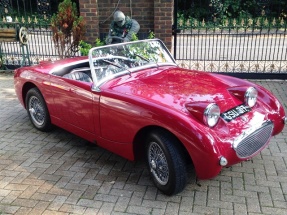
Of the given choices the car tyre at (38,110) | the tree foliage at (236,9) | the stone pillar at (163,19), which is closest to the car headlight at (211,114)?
the car tyre at (38,110)

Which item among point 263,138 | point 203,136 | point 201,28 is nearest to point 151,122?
point 203,136

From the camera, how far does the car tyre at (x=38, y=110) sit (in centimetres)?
463

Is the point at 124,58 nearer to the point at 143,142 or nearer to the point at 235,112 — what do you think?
the point at 143,142

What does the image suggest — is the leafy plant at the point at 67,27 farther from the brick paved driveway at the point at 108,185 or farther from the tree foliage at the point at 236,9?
the brick paved driveway at the point at 108,185

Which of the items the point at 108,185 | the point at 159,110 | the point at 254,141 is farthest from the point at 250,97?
the point at 108,185

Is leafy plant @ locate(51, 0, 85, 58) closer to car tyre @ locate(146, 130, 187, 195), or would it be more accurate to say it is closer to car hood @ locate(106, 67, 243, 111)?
car hood @ locate(106, 67, 243, 111)

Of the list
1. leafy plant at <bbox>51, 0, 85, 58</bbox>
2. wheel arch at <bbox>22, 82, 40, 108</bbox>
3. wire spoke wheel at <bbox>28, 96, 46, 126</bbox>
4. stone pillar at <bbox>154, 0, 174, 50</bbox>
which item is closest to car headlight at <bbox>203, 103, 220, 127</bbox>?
wire spoke wheel at <bbox>28, 96, 46, 126</bbox>

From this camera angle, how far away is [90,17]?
7957 millimetres

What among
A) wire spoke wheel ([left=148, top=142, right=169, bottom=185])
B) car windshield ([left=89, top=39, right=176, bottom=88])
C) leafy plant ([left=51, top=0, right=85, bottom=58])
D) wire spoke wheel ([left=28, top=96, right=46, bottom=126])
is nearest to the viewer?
wire spoke wheel ([left=148, top=142, right=169, bottom=185])

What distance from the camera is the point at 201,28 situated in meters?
8.12

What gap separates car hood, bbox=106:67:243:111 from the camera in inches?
127

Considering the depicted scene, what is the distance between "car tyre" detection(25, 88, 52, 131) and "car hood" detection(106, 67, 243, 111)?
1.50 metres

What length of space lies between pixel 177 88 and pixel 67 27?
16.2 ft

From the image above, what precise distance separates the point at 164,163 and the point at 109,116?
2.68 feet
